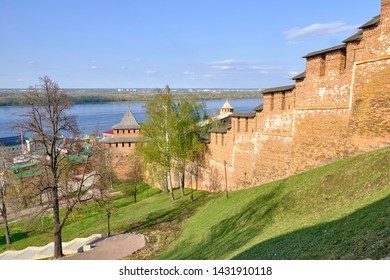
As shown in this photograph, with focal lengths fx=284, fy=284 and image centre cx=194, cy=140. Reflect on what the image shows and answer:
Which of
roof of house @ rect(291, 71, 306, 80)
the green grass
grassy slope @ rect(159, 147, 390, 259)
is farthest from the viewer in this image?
the green grass

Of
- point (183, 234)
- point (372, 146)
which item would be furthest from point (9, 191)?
point (372, 146)

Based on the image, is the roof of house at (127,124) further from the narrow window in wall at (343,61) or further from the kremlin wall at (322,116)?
the narrow window in wall at (343,61)

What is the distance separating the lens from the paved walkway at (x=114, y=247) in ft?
33.4

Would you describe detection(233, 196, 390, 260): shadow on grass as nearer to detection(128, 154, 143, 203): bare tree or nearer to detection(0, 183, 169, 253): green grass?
detection(0, 183, 169, 253): green grass

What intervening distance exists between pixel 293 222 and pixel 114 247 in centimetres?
735

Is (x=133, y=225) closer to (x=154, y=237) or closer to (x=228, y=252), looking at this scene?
(x=154, y=237)

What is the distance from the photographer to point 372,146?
7938 mm

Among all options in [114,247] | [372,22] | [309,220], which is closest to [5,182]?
[114,247]

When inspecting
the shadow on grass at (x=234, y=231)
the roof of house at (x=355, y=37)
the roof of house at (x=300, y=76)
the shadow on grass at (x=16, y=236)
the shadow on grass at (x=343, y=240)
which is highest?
the roof of house at (x=355, y=37)

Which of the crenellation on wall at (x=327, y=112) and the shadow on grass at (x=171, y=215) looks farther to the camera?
the shadow on grass at (x=171, y=215)

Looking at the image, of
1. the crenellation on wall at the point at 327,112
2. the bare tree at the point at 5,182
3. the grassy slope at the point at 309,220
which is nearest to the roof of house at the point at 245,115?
the crenellation on wall at the point at 327,112

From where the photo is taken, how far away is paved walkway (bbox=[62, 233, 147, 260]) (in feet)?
33.4

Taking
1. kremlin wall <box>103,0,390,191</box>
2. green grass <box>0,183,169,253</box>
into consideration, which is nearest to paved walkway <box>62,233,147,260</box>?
green grass <box>0,183,169,253</box>

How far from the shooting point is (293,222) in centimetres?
652
